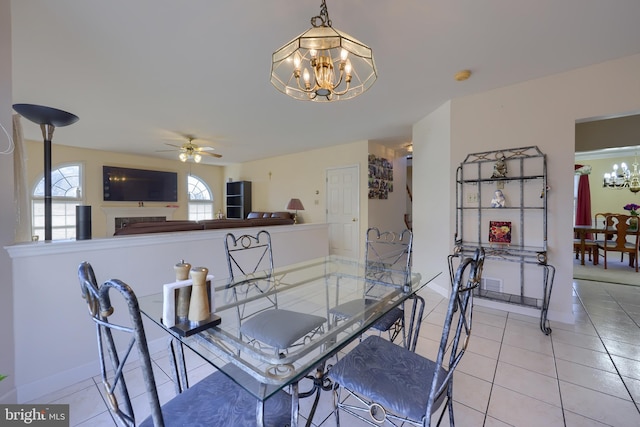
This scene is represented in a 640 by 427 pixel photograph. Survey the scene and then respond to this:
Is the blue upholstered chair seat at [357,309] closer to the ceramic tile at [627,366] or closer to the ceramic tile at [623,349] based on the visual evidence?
the ceramic tile at [627,366]

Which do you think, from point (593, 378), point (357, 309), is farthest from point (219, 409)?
point (593, 378)

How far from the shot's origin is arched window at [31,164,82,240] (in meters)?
5.41

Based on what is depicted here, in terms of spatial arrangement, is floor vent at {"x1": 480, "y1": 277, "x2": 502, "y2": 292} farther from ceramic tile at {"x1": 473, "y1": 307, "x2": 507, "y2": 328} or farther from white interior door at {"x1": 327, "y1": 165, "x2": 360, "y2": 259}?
white interior door at {"x1": 327, "y1": 165, "x2": 360, "y2": 259}

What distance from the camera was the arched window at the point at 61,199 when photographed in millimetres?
5406

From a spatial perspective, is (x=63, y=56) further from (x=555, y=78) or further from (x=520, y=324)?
(x=520, y=324)

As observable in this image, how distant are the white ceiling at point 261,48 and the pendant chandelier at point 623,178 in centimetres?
568

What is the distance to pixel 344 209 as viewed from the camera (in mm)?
5613

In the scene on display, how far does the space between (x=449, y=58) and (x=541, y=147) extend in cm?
140

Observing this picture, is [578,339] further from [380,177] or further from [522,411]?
[380,177]

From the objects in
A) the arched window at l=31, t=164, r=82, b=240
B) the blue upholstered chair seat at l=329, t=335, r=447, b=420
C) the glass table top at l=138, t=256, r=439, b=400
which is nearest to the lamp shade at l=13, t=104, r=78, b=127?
the glass table top at l=138, t=256, r=439, b=400

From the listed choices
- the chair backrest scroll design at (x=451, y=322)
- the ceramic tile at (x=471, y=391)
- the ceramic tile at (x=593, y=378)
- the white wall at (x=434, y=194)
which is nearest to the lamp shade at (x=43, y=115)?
the chair backrest scroll design at (x=451, y=322)

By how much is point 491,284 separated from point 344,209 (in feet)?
10.3

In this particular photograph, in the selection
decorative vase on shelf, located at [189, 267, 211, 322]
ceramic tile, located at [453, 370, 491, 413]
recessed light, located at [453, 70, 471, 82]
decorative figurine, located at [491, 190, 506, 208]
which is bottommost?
ceramic tile, located at [453, 370, 491, 413]

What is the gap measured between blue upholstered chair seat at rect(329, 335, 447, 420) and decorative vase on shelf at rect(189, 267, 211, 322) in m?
0.65
